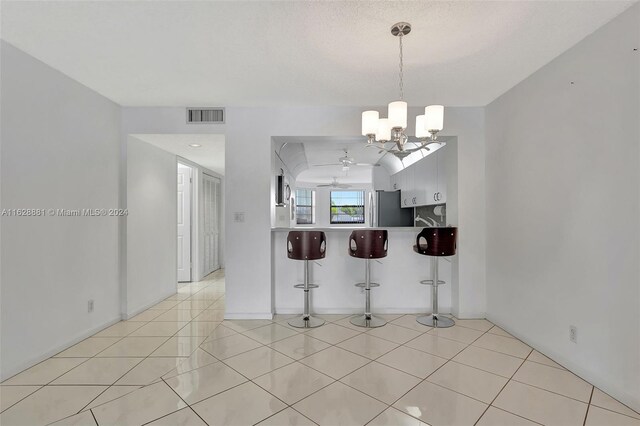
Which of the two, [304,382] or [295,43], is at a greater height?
[295,43]

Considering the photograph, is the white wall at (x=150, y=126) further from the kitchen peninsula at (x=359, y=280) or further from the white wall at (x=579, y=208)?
the white wall at (x=579, y=208)

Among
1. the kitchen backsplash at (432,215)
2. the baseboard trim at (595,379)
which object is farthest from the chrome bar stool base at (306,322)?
the kitchen backsplash at (432,215)

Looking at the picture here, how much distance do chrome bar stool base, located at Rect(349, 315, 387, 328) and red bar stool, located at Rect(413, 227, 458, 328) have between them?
0.46 meters

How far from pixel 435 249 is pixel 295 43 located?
245cm

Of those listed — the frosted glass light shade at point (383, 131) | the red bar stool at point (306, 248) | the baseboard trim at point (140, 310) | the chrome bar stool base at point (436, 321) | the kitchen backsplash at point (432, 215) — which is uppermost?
the frosted glass light shade at point (383, 131)

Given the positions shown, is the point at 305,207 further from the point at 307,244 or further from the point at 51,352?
the point at 51,352

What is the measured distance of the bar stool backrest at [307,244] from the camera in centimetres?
334

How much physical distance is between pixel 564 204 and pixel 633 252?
632 millimetres

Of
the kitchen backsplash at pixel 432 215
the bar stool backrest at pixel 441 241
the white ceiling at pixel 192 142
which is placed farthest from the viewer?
the kitchen backsplash at pixel 432 215

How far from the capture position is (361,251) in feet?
11.1

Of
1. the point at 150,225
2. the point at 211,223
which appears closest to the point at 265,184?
the point at 150,225

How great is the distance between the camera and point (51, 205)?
2.65 m

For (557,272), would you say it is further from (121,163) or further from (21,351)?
(121,163)

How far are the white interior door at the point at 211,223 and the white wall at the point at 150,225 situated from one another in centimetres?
135
